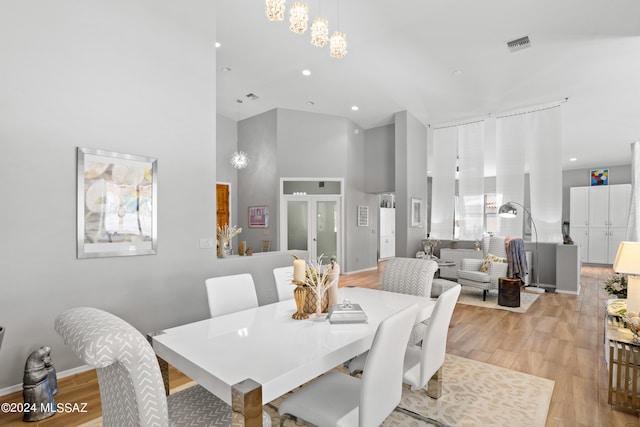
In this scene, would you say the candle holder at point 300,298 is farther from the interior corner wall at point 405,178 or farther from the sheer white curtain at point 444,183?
the sheer white curtain at point 444,183

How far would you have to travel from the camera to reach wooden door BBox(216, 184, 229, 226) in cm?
792

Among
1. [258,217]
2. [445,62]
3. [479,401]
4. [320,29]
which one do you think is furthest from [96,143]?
[258,217]

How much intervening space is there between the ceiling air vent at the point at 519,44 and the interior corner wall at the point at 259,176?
463 cm

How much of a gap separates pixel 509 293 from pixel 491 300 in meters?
0.52

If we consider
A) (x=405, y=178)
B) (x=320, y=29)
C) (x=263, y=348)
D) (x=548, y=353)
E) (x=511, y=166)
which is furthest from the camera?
(x=405, y=178)

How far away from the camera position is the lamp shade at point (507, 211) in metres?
6.37

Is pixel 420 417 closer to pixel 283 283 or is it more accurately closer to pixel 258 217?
pixel 283 283

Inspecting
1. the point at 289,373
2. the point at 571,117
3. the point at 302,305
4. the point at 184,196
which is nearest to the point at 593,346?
the point at 302,305

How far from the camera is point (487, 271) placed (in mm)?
5527

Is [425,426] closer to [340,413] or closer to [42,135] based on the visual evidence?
[340,413]

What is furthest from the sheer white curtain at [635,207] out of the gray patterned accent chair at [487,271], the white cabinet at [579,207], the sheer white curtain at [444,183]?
the white cabinet at [579,207]

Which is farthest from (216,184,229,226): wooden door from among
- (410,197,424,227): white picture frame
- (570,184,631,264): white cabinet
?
(570,184,631,264): white cabinet

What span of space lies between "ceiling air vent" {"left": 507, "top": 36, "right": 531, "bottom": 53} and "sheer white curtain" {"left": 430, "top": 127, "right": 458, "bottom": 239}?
126 inches

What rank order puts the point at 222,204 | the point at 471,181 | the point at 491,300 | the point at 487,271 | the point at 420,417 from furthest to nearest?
the point at 222,204 < the point at 471,181 < the point at 487,271 < the point at 491,300 < the point at 420,417
